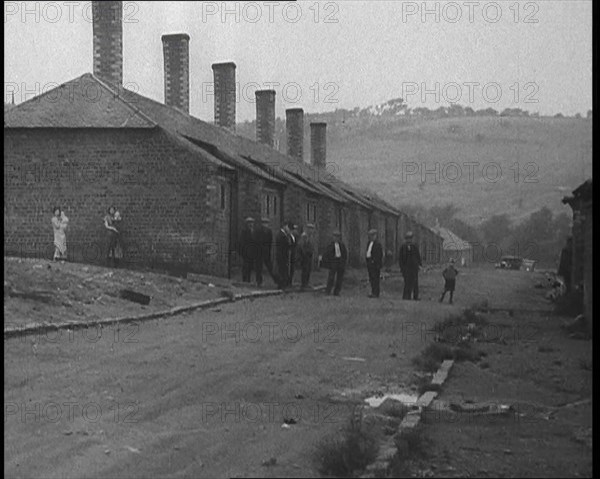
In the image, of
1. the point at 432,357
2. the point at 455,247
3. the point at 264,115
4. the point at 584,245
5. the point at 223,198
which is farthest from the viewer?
the point at 455,247

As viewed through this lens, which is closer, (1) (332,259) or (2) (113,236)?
(1) (332,259)

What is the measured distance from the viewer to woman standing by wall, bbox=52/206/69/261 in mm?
23016

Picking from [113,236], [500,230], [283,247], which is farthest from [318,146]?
[283,247]

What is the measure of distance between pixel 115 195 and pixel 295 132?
29155 mm

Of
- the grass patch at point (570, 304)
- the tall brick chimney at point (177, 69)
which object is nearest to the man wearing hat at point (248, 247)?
the grass patch at point (570, 304)

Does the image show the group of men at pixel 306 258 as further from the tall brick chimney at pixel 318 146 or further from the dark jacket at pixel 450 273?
the tall brick chimney at pixel 318 146

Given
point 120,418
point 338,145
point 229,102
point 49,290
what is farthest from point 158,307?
point 338,145

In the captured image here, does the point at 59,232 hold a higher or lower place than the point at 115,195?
lower

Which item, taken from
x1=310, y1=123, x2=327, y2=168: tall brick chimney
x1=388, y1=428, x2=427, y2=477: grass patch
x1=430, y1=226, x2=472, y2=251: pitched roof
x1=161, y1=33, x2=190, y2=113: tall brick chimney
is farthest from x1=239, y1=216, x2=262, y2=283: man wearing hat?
x1=430, y1=226, x2=472, y2=251: pitched roof

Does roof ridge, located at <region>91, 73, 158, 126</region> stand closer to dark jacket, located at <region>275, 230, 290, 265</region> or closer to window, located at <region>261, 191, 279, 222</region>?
dark jacket, located at <region>275, 230, 290, 265</region>

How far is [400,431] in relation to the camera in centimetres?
688

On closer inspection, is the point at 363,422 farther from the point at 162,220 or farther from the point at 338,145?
the point at 338,145

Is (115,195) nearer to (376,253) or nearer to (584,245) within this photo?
(376,253)

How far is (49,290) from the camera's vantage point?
15.7 metres
